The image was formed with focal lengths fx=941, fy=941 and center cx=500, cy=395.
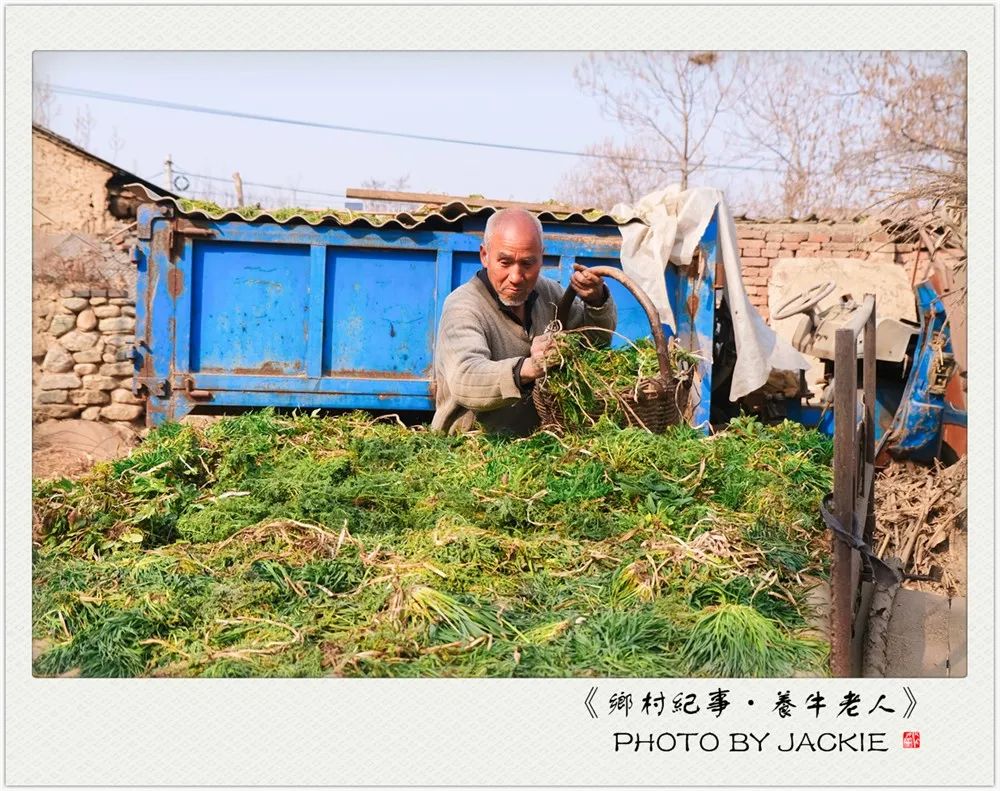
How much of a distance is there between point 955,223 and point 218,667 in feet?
14.5

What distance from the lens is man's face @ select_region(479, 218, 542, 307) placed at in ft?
14.8

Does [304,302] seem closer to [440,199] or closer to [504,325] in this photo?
[440,199]

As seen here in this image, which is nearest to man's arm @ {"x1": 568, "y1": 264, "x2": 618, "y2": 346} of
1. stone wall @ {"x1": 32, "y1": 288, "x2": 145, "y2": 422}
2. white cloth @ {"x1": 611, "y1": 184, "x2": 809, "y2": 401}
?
white cloth @ {"x1": 611, "y1": 184, "x2": 809, "y2": 401}

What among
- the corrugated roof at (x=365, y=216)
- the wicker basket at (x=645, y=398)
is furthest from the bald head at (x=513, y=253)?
the corrugated roof at (x=365, y=216)

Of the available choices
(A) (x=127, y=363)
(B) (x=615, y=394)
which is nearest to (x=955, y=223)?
(B) (x=615, y=394)

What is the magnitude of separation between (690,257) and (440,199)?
2.22 m

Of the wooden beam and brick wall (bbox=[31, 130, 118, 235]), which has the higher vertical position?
brick wall (bbox=[31, 130, 118, 235])

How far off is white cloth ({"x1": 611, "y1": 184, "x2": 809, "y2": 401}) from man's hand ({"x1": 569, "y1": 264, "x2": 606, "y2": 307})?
2014 millimetres

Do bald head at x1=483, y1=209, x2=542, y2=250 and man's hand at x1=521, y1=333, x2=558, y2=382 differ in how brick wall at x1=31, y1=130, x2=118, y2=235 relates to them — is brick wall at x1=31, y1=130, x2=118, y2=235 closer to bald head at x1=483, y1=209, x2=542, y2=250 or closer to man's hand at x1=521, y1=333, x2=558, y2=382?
bald head at x1=483, y1=209, x2=542, y2=250

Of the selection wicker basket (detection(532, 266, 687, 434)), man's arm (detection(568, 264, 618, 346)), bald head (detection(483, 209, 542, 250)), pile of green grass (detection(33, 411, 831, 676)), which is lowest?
pile of green grass (detection(33, 411, 831, 676))

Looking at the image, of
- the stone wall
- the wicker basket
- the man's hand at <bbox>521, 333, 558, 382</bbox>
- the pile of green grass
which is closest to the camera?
the pile of green grass

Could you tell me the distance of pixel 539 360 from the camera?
407cm

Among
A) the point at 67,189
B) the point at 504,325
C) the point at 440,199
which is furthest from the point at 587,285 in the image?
the point at 67,189

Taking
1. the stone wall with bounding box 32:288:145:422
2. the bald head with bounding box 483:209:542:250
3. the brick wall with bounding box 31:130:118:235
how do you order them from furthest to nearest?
the brick wall with bounding box 31:130:118:235 → the stone wall with bounding box 32:288:145:422 → the bald head with bounding box 483:209:542:250
